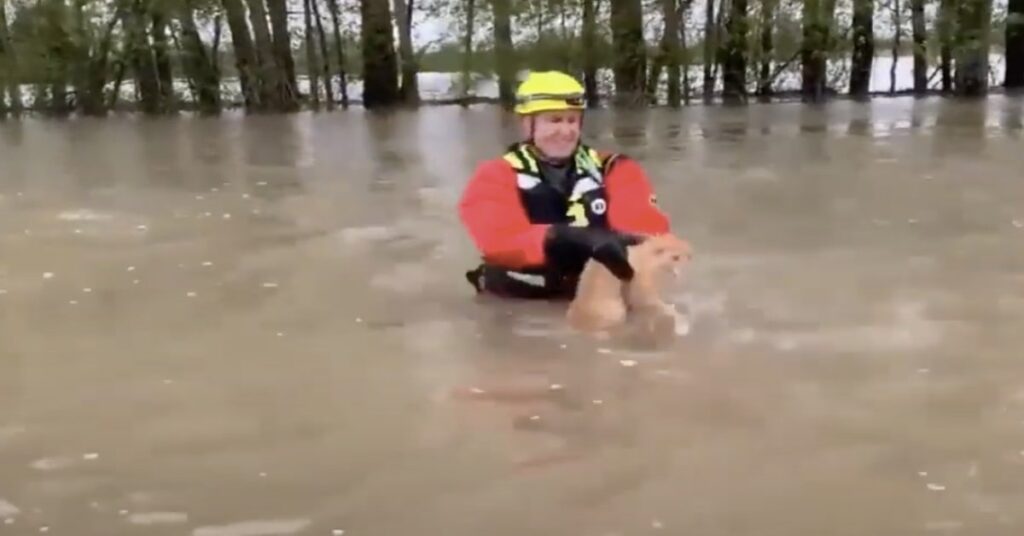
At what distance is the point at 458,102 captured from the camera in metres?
17.1

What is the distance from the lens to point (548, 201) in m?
5.05

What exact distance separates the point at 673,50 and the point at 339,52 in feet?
12.3

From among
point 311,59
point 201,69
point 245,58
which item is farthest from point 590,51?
point 201,69

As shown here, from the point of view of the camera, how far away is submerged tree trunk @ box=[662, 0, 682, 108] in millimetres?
16406

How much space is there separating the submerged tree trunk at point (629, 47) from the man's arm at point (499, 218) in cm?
1148

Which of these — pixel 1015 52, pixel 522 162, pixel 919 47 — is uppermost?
pixel 522 162

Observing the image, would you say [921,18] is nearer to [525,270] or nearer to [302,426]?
[525,270]

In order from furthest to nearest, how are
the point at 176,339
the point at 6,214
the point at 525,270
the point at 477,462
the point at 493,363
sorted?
the point at 6,214 < the point at 525,270 < the point at 176,339 < the point at 493,363 < the point at 477,462

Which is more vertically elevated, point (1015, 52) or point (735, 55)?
point (735, 55)

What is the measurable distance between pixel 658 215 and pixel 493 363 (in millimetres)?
1124

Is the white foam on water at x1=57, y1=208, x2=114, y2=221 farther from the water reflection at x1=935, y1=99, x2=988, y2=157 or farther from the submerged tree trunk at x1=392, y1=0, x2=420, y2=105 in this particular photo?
the submerged tree trunk at x1=392, y1=0, x2=420, y2=105

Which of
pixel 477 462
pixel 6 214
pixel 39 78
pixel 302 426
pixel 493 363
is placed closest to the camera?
pixel 477 462

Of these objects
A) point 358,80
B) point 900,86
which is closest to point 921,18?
point 900,86

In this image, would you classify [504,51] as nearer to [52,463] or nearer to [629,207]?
[629,207]
